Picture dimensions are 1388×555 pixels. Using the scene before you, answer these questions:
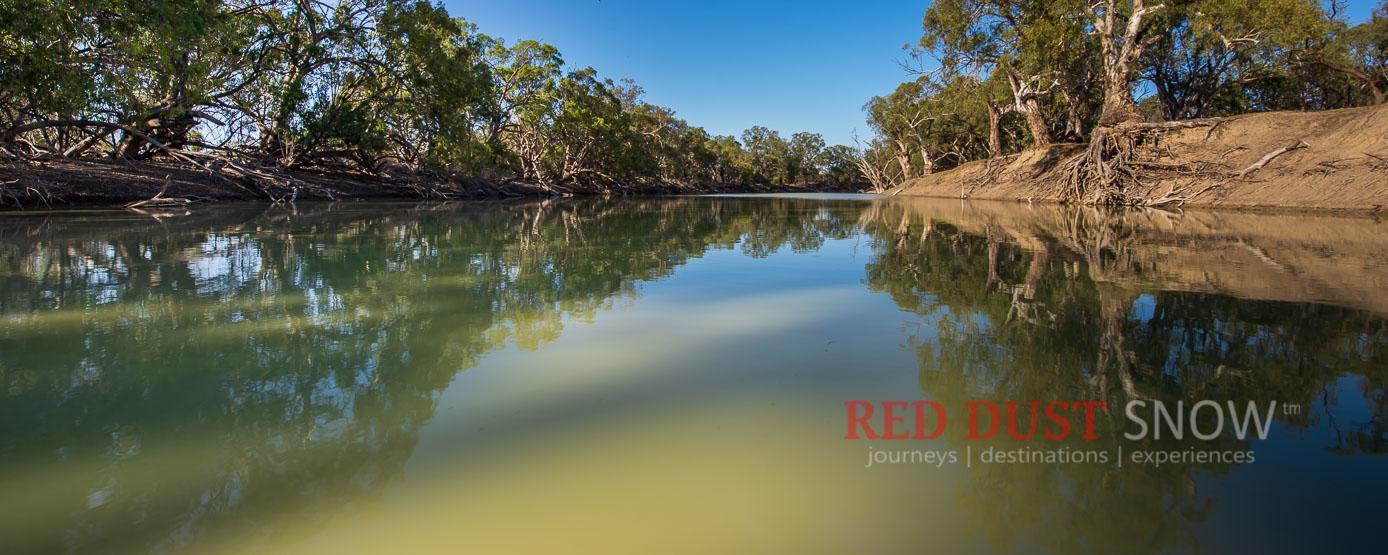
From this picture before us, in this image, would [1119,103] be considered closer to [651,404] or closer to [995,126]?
[995,126]

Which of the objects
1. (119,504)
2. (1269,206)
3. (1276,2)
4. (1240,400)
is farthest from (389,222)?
(1276,2)

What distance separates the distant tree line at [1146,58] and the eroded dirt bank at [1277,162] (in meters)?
2.03

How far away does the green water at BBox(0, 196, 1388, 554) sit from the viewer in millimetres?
1538

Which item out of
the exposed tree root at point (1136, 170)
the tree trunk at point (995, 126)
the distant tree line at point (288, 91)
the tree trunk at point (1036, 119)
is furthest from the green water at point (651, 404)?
the tree trunk at point (995, 126)

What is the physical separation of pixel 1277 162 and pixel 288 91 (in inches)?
1074

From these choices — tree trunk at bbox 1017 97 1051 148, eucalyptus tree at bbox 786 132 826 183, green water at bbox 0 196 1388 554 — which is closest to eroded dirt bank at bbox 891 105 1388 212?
tree trunk at bbox 1017 97 1051 148

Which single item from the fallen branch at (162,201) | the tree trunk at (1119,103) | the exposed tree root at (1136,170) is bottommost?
the fallen branch at (162,201)

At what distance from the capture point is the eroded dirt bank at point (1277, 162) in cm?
1231

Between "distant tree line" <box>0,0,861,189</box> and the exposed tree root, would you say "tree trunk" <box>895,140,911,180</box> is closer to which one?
"distant tree line" <box>0,0,861,189</box>

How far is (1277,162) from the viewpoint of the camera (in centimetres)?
1448

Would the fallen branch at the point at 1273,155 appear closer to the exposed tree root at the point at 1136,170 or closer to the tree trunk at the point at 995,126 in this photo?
the exposed tree root at the point at 1136,170

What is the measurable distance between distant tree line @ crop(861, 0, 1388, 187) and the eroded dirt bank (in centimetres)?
203

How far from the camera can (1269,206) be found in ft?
45.0

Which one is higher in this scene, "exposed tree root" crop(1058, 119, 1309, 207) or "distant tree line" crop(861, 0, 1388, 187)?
"distant tree line" crop(861, 0, 1388, 187)
